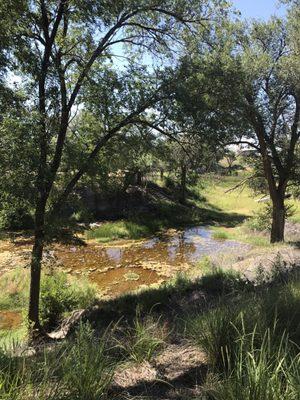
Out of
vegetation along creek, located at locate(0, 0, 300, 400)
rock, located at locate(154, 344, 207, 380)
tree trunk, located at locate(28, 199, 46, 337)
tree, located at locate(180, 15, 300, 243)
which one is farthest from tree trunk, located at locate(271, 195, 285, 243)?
rock, located at locate(154, 344, 207, 380)

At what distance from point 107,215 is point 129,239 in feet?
15.6

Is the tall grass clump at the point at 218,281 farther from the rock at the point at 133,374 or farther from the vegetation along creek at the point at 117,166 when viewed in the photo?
the rock at the point at 133,374

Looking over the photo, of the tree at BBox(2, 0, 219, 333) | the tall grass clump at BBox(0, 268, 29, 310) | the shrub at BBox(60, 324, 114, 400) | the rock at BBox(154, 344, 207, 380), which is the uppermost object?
the tree at BBox(2, 0, 219, 333)

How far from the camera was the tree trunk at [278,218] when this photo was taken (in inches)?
696

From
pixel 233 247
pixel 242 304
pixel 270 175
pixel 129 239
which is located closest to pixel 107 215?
pixel 129 239

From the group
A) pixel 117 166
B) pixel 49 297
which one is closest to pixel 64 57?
pixel 117 166

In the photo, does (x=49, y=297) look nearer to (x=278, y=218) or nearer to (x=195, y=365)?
(x=195, y=365)

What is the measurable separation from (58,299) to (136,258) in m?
7.74

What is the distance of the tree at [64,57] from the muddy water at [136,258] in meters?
4.63

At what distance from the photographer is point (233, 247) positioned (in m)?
19.8

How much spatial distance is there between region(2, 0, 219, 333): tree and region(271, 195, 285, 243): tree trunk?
9863 mm

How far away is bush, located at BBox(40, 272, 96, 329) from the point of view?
10.2m

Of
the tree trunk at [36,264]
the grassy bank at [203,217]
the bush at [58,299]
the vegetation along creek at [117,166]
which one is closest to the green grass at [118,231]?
the grassy bank at [203,217]

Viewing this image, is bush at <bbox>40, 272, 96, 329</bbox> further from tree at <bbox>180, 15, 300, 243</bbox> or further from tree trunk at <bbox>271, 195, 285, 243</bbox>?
tree trunk at <bbox>271, 195, 285, 243</bbox>
